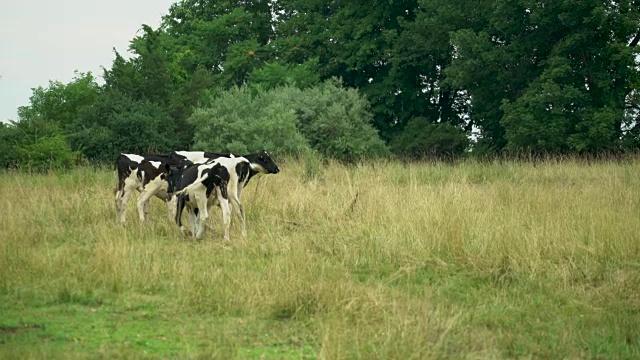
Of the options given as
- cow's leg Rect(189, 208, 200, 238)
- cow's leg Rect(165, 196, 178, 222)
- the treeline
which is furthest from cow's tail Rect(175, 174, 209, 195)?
the treeline

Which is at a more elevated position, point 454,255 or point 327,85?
point 327,85

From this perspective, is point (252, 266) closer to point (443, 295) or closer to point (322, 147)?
point (443, 295)

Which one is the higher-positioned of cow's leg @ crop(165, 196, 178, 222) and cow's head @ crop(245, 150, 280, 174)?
cow's head @ crop(245, 150, 280, 174)

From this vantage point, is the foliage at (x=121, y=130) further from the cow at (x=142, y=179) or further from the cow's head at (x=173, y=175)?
the cow's head at (x=173, y=175)

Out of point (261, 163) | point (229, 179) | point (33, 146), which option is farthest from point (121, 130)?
point (229, 179)

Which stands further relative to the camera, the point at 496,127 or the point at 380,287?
the point at 496,127

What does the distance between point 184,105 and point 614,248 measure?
85.8ft

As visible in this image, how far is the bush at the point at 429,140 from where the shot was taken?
40.8m

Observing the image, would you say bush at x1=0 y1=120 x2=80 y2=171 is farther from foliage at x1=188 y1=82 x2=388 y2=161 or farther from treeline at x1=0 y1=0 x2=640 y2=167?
foliage at x1=188 y1=82 x2=388 y2=161

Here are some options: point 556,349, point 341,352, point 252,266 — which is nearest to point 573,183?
point 252,266

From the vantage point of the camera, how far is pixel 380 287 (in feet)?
34.0

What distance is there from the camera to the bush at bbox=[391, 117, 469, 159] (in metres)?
40.8

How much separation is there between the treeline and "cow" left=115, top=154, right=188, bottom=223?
430 inches

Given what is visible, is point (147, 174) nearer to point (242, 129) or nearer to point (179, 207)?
point (179, 207)
